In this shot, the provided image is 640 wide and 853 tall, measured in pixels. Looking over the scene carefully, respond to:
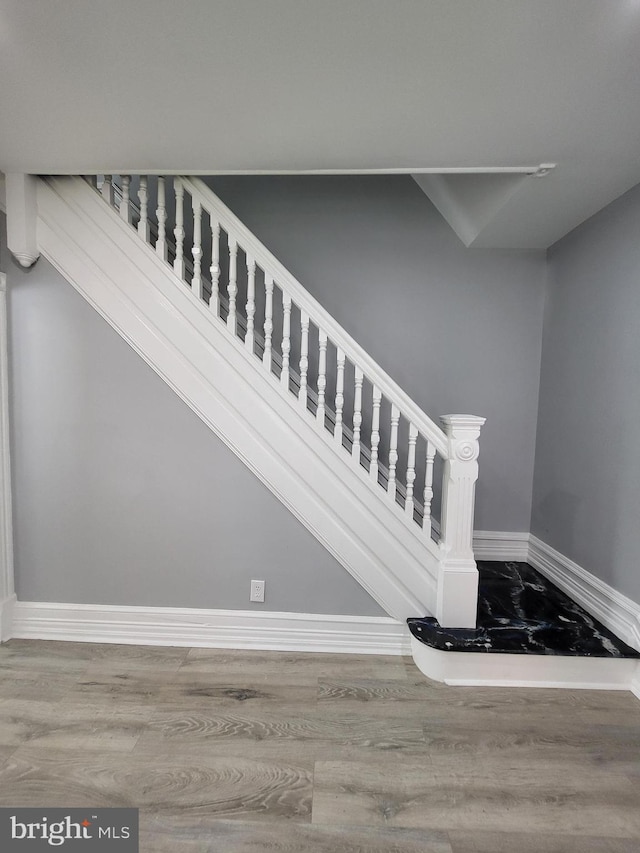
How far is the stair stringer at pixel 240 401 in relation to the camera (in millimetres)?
2232

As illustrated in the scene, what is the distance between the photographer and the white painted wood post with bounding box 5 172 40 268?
2150 millimetres

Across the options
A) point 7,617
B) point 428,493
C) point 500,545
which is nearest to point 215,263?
point 428,493

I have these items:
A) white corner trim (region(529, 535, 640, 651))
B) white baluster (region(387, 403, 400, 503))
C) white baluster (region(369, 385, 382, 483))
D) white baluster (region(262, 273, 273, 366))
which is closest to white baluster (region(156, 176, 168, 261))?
white baluster (region(262, 273, 273, 366))

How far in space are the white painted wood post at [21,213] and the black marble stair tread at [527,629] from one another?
2750 mm

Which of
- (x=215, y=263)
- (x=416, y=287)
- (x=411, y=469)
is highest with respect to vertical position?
(x=416, y=287)

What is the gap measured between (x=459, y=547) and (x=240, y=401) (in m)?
1.35

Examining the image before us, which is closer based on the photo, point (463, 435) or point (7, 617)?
point (463, 435)

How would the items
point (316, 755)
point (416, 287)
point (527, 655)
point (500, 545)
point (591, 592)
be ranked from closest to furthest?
point (316, 755) < point (527, 655) < point (591, 592) < point (416, 287) < point (500, 545)

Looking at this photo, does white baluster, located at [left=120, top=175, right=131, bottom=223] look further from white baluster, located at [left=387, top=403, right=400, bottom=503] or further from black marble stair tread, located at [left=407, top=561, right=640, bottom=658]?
black marble stair tread, located at [left=407, top=561, right=640, bottom=658]

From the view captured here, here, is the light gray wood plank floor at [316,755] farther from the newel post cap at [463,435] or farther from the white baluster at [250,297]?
the white baluster at [250,297]

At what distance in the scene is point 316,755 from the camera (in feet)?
5.24

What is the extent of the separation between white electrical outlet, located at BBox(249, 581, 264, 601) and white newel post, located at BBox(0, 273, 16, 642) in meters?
1.30

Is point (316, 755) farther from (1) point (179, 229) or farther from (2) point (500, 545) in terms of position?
(1) point (179, 229)

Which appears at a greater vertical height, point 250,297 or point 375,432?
point 250,297
